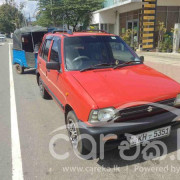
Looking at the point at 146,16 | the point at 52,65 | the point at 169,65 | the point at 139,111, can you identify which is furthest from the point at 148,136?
the point at 146,16

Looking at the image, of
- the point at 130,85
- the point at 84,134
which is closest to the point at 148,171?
the point at 84,134

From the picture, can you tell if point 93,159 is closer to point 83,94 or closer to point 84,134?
point 84,134

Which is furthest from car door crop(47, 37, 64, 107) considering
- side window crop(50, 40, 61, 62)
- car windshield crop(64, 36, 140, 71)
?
car windshield crop(64, 36, 140, 71)

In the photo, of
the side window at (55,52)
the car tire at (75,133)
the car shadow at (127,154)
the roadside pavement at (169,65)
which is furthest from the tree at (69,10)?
the car shadow at (127,154)

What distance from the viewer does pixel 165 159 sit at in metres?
3.05

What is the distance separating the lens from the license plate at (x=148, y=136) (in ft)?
8.91

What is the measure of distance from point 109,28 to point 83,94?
902 inches

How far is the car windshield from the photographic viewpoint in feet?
11.9

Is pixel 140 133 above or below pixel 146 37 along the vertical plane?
below

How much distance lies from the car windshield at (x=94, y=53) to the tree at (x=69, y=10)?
1949 centimetres

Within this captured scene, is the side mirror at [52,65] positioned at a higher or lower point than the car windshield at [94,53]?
lower

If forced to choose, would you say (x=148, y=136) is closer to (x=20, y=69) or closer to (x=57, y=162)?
(x=57, y=162)

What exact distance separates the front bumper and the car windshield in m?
1.29

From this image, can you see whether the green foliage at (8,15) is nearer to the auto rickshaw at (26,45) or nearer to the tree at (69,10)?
the tree at (69,10)
